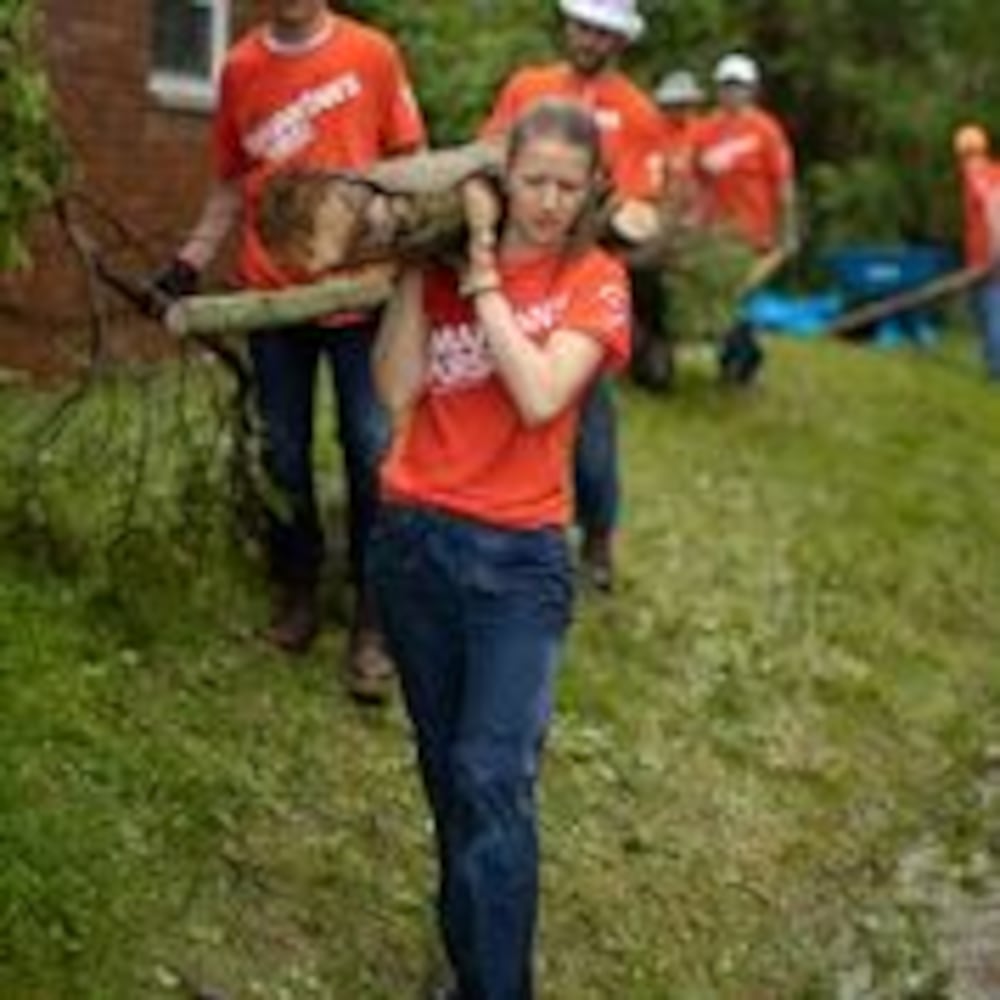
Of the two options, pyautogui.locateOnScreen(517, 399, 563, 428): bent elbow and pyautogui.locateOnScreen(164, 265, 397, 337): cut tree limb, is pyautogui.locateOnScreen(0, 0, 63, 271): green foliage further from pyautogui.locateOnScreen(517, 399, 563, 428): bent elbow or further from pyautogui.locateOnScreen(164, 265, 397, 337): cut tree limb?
pyautogui.locateOnScreen(517, 399, 563, 428): bent elbow

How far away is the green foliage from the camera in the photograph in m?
7.13

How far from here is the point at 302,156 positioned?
8266 mm

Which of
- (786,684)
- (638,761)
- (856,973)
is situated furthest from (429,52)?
(856,973)

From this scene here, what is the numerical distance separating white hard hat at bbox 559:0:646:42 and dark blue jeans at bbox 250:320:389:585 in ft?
5.68

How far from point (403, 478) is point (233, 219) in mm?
2290

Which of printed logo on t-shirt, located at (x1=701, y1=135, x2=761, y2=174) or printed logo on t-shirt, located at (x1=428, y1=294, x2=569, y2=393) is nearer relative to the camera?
printed logo on t-shirt, located at (x1=428, y1=294, x2=569, y2=393)

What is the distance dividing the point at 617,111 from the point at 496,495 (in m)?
4.73

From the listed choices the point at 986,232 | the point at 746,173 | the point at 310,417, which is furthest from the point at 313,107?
the point at 986,232

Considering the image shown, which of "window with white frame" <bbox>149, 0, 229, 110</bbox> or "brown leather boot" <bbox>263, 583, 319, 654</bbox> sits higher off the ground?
"window with white frame" <bbox>149, 0, 229, 110</bbox>

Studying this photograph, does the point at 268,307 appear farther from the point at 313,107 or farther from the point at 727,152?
the point at 727,152

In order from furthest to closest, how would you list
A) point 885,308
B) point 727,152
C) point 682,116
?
point 885,308
point 682,116
point 727,152

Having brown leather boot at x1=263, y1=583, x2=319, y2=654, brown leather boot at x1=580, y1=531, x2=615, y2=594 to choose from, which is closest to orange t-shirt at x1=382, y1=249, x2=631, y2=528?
brown leather boot at x1=263, y1=583, x2=319, y2=654

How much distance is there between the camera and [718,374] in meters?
17.4

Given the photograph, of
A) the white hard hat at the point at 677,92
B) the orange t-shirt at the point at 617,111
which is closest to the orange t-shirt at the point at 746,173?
the white hard hat at the point at 677,92
